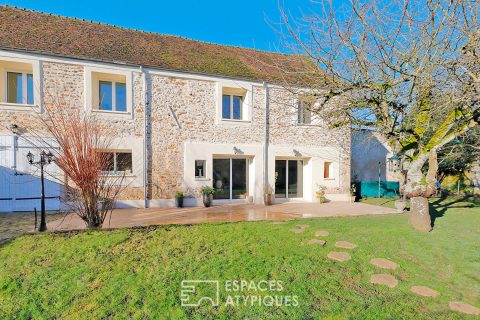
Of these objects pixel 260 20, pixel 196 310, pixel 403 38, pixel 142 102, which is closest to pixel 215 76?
pixel 142 102

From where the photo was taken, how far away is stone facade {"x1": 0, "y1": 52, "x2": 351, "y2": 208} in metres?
10.3

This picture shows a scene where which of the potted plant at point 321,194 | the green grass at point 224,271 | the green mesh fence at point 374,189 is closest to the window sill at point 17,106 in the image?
the green grass at point 224,271

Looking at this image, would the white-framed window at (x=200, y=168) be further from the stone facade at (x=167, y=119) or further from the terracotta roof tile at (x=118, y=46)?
the terracotta roof tile at (x=118, y=46)

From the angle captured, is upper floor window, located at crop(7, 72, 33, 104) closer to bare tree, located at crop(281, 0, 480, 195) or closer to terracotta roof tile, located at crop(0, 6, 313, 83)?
terracotta roof tile, located at crop(0, 6, 313, 83)

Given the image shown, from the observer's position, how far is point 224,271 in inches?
172

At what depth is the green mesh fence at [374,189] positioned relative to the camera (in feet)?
54.3

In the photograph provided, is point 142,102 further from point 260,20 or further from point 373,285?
point 373,285

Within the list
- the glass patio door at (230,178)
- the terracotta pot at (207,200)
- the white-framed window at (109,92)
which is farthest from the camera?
the glass patio door at (230,178)

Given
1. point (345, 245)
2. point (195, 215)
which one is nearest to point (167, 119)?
point (195, 215)

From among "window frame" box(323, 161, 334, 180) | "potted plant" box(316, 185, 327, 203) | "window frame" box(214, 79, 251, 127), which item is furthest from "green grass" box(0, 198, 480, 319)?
"window frame" box(323, 161, 334, 180)

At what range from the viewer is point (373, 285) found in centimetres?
407

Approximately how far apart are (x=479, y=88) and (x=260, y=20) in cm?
512

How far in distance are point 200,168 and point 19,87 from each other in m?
8.13

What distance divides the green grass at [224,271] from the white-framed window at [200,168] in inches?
231
